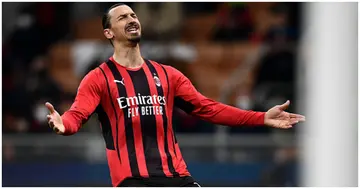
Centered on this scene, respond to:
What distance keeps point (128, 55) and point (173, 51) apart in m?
5.93

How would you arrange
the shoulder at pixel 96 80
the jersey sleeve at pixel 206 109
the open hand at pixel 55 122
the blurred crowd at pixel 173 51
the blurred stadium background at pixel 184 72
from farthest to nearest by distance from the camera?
the blurred crowd at pixel 173 51, the blurred stadium background at pixel 184 72, the jersey sleeve at pixel 206 109, the shoulder at pixel 96 80, the open hand at pixel 55 122

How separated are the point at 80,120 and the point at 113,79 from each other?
1.25 feet

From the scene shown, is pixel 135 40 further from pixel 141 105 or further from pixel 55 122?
pixel 55 122

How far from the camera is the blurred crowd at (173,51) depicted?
36.7 feet

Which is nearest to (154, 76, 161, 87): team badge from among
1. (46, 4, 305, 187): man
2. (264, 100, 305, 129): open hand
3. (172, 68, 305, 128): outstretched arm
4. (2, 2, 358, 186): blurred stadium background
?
(46, 4, 305, 187): man

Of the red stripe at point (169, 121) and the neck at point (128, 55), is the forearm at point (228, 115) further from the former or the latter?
the neck at point (128, 55)

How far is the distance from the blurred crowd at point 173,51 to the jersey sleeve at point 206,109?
15.9 ft

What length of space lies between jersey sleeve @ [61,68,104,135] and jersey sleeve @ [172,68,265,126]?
459mm

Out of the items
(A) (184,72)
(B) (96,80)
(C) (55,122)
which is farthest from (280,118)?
(A) (184,72)

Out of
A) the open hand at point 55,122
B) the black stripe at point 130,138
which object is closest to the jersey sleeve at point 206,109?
the black stripe at point 130,138

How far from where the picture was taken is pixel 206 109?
19.2 feet

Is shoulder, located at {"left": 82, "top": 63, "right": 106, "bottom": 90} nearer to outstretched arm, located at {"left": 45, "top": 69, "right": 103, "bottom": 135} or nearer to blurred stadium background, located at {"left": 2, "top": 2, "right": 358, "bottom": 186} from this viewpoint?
outstretched arm, located at {"left": 45, "top": 69, "right": 103, "bottom": 135}

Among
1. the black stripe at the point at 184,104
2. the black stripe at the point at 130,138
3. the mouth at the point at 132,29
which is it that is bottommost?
the black stripe at the point at 130,138

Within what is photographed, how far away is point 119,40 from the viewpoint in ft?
18.4
